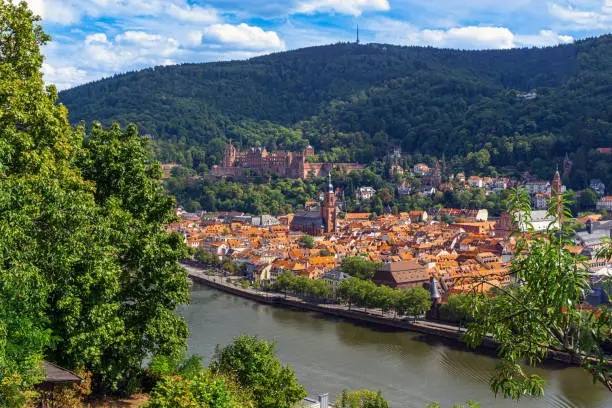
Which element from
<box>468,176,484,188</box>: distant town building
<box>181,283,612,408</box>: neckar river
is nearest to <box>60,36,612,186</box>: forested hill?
<box>468,176,484,188</box>: distant town building

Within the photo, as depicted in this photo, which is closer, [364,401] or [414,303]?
[364,401]

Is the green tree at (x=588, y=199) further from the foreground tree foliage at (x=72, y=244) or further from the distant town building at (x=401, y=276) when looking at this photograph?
the foreground tree foliage at (x=72, y=244)

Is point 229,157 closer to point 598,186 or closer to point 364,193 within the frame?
point 364,193

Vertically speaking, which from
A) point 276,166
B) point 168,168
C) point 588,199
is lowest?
point 588,199

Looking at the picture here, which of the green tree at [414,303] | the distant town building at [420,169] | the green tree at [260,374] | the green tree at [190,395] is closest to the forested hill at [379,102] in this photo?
the distant town building at [420,169]

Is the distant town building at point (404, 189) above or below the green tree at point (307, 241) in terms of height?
above

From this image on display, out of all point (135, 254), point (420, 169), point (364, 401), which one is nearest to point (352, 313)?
point (364, 401)
